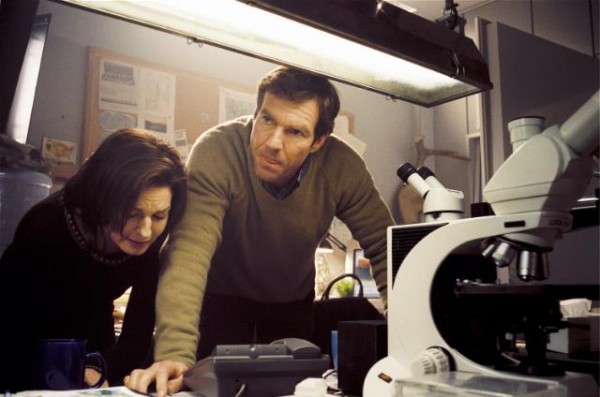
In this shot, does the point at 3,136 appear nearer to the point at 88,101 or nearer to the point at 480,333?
the point at 88,101

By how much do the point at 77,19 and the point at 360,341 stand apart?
1110 mm

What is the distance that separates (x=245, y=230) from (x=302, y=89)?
1.60 feet

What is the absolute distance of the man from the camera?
5.07ft

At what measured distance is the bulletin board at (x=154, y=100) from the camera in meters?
1.48

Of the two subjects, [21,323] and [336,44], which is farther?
[336,44]

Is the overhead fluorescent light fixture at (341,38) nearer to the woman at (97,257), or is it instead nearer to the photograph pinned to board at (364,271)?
the woman at (97,257)

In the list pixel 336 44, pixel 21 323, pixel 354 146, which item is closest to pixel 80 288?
pixel 21 323

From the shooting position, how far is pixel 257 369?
113cm

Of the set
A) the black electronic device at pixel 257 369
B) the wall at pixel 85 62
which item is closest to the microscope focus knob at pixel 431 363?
the black electronic device at pixel 257 369

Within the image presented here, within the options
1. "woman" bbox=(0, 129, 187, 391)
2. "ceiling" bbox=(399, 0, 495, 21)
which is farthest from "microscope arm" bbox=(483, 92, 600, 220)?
"ceiling" bbox=(399, 0, 495, 21)

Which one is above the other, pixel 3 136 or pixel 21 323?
pixel 3 136

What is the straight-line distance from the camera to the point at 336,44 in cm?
144

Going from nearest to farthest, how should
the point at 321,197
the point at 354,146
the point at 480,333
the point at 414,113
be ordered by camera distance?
1. the point at 480,333
2. the point at 321,197
3. the point at 354,146
4. the point at 414,113

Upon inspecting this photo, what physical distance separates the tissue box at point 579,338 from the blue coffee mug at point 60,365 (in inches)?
42.5
